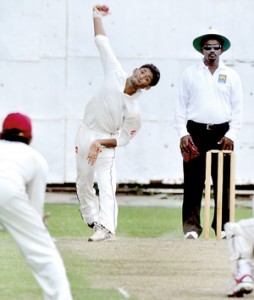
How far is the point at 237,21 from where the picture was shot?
65.4 ft

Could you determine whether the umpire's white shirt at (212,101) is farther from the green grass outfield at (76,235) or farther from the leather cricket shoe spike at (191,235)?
the green grass outfield at (76,235)

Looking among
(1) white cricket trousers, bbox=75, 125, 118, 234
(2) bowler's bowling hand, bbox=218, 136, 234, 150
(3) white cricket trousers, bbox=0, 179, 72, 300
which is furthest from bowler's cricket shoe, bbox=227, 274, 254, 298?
(2) bowler's bowling hand, bbox=218, 136, 234, 150

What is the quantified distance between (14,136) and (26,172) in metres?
0.34

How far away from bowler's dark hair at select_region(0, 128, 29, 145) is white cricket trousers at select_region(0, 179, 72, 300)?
0.40 metres

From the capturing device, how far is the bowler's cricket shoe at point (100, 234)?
524 inches

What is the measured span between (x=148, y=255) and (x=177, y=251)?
39 cm

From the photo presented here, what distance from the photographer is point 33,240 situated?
338 inches

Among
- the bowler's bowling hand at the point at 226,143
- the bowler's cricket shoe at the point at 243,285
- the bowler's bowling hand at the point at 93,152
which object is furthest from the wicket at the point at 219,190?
the bowler's cricket shoe at the point at 243,285

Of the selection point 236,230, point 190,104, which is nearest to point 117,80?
point 190,104

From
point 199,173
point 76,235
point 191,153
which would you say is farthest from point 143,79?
point 76,235

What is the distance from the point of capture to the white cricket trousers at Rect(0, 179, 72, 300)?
28.0ft

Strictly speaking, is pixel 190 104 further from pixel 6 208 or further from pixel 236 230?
pixel 6 208

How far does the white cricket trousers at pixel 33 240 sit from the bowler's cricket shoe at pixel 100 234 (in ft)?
15.4

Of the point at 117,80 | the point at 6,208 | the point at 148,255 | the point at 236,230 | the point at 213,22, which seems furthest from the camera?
the point at 213,22
